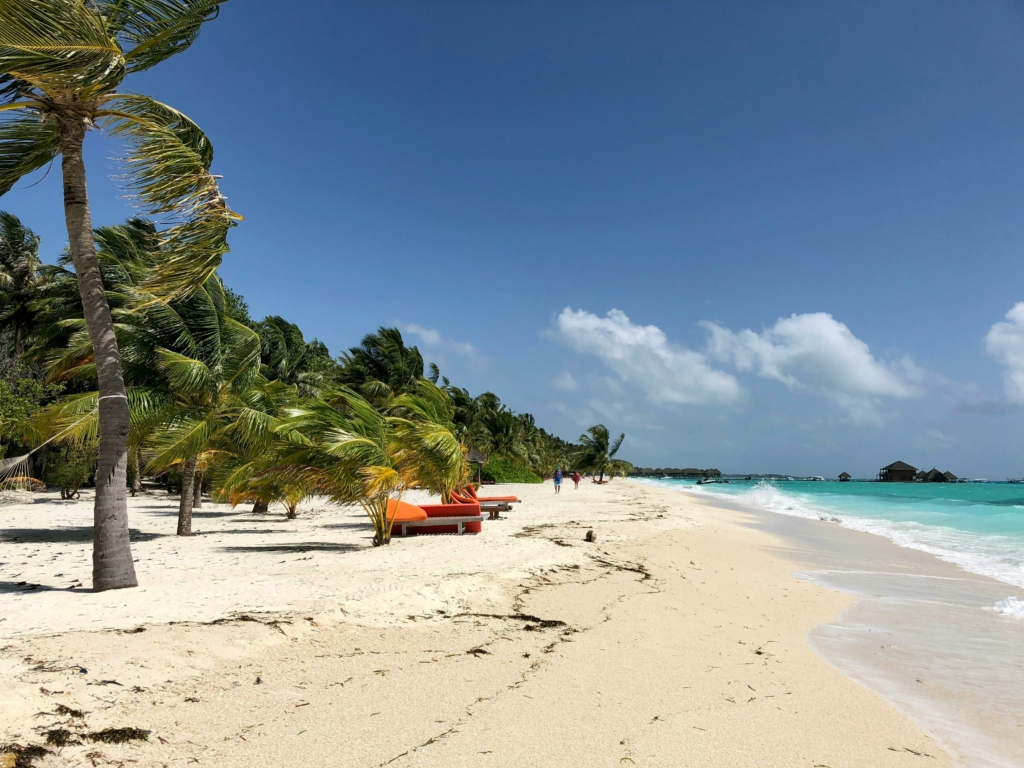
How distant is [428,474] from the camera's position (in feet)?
37.6

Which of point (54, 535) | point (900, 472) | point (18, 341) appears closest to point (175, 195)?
point (54, 535)

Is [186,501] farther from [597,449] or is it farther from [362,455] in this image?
[597,449]

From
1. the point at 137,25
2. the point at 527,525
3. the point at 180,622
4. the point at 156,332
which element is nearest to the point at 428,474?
the point at 527,525

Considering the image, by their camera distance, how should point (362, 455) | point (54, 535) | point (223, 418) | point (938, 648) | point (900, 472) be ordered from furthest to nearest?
point (900, 472), point (223, 418), point (54, 535), point (362, 455), point (938, 648)

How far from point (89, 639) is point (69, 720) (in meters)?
1.33

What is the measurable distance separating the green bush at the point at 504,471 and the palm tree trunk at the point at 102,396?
130ft

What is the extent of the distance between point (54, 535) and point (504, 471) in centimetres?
3867

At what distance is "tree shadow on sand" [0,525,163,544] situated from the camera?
1031 cm

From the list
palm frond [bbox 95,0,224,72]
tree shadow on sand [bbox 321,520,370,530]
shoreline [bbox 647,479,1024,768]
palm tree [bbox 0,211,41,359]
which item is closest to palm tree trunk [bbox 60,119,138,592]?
palm frond [bbox 95,0,224,72]

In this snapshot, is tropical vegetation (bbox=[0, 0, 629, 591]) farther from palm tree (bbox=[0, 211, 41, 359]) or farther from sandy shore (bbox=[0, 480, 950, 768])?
palm tree (bbox=[0, 211, 41, 359])

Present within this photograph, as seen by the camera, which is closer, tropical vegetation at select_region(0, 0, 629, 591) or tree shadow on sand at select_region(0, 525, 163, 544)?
tropical vegetation at select_region(0, 0, 629, 591)

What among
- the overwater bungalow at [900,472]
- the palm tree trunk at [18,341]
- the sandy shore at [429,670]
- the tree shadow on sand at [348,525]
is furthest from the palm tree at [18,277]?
the overwater bungalow at [900,472]

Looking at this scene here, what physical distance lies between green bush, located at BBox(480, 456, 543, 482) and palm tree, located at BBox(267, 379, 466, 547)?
34.6m

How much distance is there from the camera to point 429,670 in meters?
4.29
